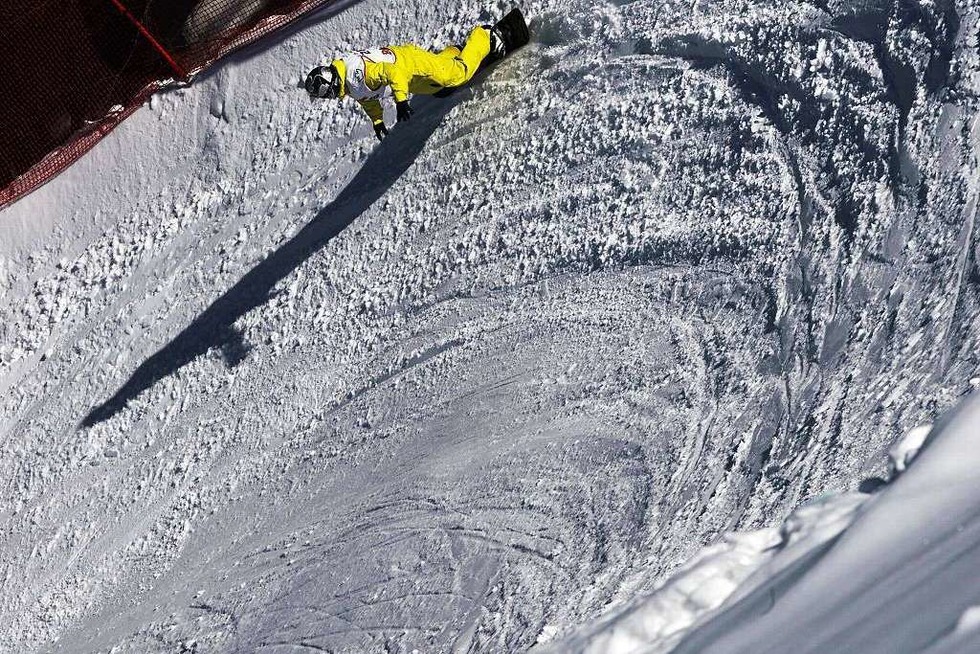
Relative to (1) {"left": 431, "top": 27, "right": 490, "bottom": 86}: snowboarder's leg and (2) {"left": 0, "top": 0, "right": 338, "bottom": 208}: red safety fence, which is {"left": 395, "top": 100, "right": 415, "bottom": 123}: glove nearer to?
(1) {"left": 431, "top": 27, "right": 490, "bottom": 86}: snowboarder's leg

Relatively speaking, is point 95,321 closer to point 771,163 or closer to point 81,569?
point 81,569

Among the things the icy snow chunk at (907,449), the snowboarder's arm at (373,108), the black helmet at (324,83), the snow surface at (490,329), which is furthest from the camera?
the snowboarder's arm at (373,108)

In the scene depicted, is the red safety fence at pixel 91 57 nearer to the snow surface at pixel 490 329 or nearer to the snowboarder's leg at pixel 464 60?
the snow surface at pixel 490 329

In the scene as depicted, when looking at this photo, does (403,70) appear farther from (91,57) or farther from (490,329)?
(91,57)

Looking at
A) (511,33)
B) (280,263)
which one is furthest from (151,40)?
(511,33)

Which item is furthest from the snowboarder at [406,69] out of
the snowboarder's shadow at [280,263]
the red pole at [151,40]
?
the red pole at [151,40]
